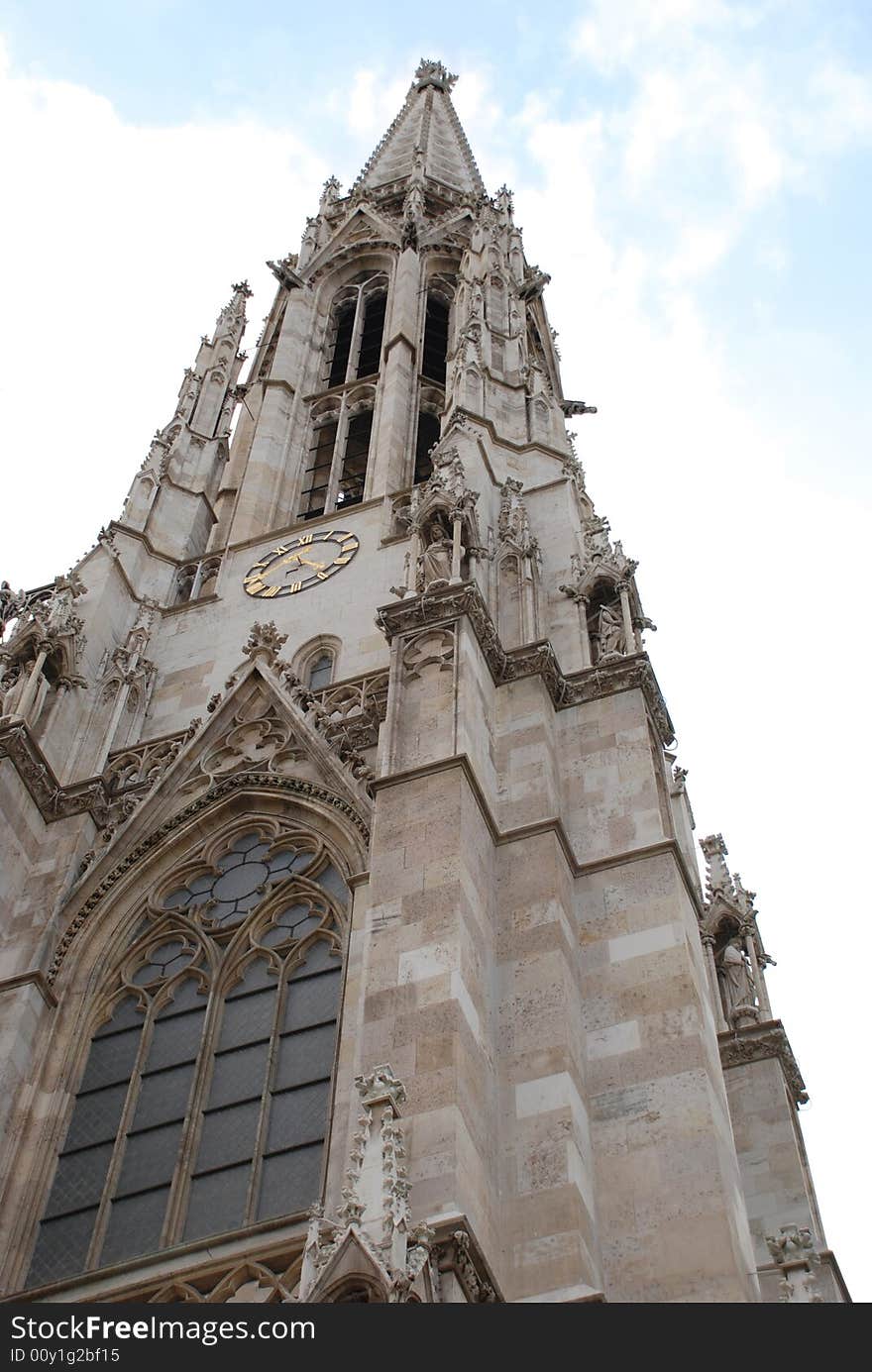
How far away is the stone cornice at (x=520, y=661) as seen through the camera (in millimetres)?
21641

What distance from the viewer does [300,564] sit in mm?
28766

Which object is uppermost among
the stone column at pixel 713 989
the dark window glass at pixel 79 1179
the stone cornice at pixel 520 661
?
the stone cornice at pixel 520 661

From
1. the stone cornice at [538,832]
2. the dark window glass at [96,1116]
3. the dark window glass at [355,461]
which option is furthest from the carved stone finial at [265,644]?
the dark window glass at [355,461]

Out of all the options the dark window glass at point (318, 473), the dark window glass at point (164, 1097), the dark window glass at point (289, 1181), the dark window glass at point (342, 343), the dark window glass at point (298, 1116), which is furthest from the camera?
the dark window glass at point (342, 343)

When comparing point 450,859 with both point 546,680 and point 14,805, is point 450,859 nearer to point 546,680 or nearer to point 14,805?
point 546,680

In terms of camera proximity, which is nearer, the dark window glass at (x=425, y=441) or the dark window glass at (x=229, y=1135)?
the dark window glass at (x=229, y=1135)

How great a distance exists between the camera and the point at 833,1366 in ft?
32.2

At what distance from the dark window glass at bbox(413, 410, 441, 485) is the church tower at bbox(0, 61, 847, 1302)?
1714 mm

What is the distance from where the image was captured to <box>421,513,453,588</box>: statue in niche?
75.7ft

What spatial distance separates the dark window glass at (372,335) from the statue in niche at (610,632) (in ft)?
53.4

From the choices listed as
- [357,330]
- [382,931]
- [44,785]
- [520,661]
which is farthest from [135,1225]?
[357,330]

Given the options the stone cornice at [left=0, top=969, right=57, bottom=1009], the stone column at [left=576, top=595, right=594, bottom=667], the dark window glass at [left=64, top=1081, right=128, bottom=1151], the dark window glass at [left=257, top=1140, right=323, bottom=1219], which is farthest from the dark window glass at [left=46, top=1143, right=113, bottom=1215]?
the stone column at [left=576, top=595, right=594, bottom=667]

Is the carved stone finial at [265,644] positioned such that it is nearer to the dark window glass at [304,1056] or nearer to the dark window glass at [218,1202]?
the dark window glass at [304,1056]

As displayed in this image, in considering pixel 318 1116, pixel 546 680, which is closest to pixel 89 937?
pixel 318 1116
